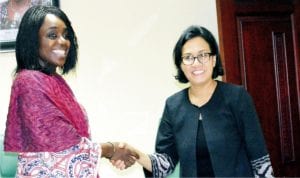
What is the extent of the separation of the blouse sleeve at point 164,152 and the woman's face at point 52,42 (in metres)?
0.63

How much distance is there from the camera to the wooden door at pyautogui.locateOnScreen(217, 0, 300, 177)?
2135mm

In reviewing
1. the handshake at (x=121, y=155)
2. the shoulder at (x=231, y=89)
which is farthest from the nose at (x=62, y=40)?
the shoulder at (x=231, y=89)

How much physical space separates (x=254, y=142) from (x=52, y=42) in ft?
3.01

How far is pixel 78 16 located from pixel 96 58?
28 cm

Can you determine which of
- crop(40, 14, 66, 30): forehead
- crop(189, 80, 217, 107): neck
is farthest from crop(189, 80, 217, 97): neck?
crop(40, 14, 66, 30): forehead

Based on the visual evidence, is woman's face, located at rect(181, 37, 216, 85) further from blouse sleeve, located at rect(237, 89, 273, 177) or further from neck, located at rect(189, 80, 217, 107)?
blouse sleeve, located at rect(237, 89, 273, 177)

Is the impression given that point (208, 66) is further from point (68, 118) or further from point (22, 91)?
point (22, 91)

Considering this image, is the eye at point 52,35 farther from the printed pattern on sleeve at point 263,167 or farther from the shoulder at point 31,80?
the printed pattern on sleeve at point 263,167

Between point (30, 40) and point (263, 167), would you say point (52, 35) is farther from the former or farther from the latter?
point (263, 167)

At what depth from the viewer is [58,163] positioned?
141cm

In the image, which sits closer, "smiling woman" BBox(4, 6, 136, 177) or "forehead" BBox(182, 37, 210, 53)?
"smiling woman" BBox(4, 6, 136, 177)

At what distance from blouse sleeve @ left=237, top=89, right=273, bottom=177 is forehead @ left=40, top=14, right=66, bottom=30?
2.69ft

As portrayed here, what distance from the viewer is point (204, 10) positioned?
2439 mm

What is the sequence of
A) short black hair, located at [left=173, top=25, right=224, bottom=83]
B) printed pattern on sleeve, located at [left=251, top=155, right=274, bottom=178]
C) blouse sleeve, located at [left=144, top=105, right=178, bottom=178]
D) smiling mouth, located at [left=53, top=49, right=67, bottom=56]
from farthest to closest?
blouse sleeve, located at [left=144, top=105, right=178, bottom=178] → short black hair, located at [left=173, top=25, right=224, bottom=83] → printed pattern on sleeve, located at [left=251, top=155, right=274, bottom=178] → smiling mouth, located at [left=53, top=49, right=67, bottom=56]
